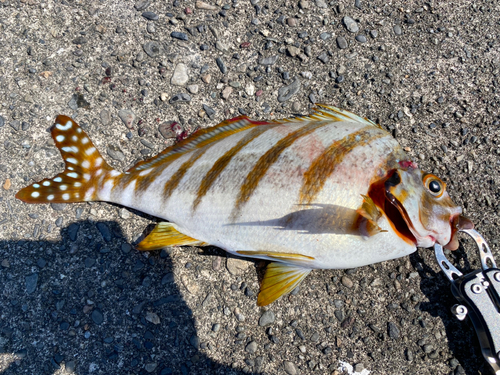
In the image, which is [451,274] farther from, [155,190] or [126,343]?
[126,343]

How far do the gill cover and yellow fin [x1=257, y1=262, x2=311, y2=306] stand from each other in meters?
0.64

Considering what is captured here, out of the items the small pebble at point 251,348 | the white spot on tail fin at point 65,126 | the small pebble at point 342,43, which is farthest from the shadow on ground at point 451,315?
the white spot on tail fin at point 65,126

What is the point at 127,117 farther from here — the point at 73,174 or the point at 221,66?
the point at 221,66

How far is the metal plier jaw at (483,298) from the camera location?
197 cm

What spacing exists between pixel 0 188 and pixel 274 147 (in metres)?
1.91

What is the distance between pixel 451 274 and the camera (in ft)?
6.95

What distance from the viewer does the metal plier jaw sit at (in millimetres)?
1969

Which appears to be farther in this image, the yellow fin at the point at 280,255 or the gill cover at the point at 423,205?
the yellow fin at the point at 280,255

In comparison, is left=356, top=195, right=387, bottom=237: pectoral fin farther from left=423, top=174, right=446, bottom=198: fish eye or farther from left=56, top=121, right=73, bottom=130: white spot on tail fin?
left=56, top=121, right=73, bottom=130: white spot on tail fin

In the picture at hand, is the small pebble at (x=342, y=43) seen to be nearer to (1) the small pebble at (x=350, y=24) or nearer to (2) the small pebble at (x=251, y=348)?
(1) the small pebble at (x=350, y=24)

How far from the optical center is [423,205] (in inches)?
68.2

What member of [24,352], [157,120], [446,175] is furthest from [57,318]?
[446,175]

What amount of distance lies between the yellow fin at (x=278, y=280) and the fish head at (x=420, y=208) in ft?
1.97

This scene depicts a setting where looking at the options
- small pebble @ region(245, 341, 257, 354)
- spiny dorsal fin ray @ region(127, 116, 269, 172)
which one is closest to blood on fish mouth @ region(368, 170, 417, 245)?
spiny dorsal fin ray @ region(127, 116, 269, 172)
